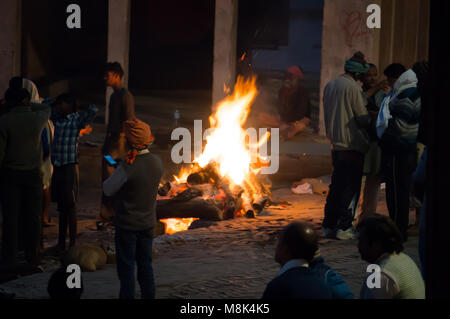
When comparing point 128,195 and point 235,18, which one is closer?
point 128,195

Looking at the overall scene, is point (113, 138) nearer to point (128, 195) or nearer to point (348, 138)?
point (348, 138)

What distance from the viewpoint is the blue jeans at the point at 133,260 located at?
21.0ft

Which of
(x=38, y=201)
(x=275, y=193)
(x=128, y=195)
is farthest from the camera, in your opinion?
(x=275, y=193)

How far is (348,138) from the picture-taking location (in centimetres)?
923

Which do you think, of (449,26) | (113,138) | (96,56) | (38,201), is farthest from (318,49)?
(449,26)

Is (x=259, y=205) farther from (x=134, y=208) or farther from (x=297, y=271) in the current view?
(x=297, y=271)

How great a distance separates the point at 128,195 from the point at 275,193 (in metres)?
7.31

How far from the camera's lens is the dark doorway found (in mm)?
22109

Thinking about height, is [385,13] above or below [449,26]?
above

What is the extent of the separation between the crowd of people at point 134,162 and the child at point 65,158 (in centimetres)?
1

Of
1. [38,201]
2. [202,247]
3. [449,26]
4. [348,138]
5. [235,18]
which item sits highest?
[235,18]

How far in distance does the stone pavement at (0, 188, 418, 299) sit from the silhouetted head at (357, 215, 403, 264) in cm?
216

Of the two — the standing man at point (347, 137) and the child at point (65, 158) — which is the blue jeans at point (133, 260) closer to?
the child at point (65, 158)

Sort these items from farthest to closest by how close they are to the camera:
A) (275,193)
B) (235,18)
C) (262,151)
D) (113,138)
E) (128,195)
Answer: (235,18)
(262,151)
(275,193)
(113,138)
(128,195)
